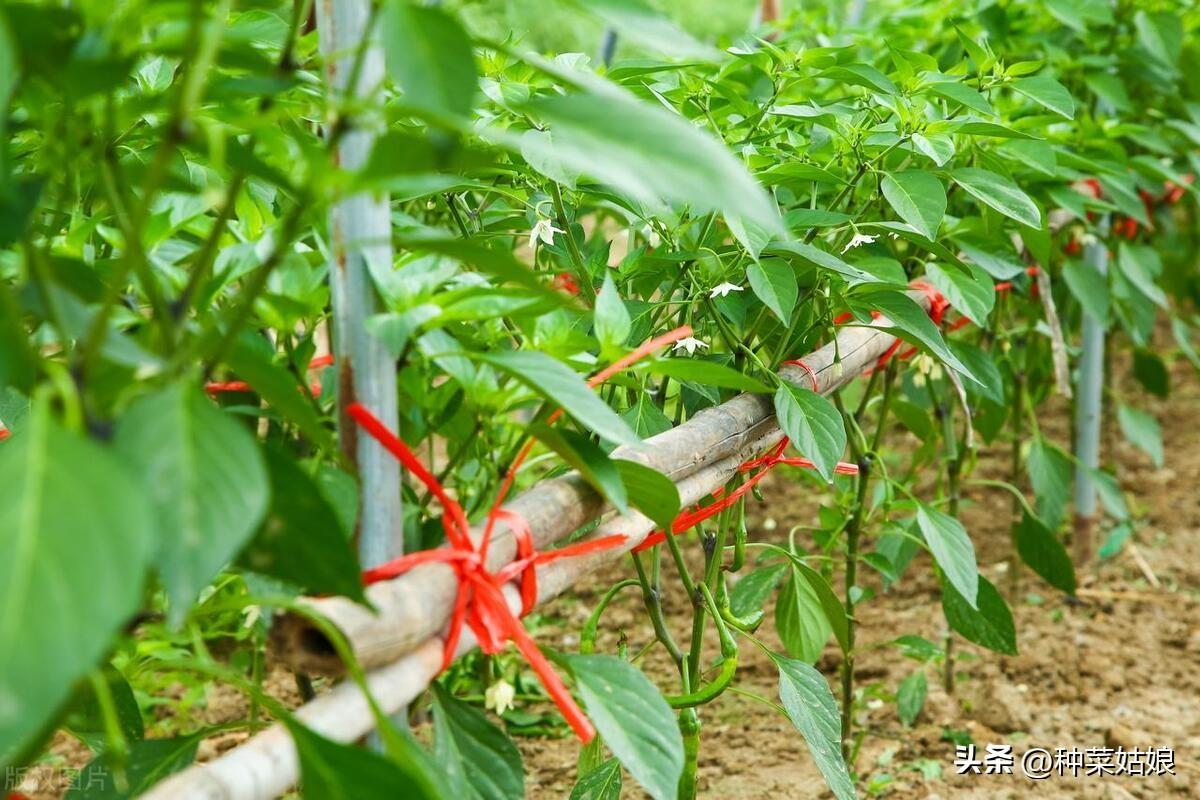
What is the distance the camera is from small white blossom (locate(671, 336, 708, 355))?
0.87 m

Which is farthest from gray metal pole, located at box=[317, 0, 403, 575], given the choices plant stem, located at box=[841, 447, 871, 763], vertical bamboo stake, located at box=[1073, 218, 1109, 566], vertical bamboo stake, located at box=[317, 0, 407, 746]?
vertical bamboo stake, located at box=[1073, 218, 1109, 566]

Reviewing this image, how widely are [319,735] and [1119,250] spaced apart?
151 centimetres

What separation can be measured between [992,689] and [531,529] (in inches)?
39.8

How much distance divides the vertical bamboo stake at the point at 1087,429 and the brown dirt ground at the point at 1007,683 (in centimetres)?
6

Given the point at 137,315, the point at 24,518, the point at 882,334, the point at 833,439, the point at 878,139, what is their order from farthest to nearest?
the point at 882,334, the point at 878,139, the point at 833,439, the point at 137,315, the point at 24,518

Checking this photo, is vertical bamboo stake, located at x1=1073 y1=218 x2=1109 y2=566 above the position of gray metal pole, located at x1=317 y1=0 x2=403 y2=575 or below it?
below

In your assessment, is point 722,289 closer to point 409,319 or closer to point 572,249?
point 572,249

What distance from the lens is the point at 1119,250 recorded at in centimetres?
168

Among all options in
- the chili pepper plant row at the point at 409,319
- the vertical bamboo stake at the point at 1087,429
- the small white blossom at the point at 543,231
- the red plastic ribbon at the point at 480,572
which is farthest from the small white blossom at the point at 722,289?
the vertical bamboo stake at the point at 1087,429

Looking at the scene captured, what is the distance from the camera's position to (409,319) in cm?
52

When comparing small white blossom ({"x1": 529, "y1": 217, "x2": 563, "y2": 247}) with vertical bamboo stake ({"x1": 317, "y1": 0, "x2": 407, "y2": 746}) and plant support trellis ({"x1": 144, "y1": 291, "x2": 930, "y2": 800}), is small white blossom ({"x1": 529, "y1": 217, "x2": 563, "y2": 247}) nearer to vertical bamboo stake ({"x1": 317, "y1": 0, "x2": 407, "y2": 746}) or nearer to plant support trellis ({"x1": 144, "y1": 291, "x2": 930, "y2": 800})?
plant support trellis ({"x1": 144, "y1": 291, "x2": 930, "y2": 800})

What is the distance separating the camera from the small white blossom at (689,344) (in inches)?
Result: 34.2

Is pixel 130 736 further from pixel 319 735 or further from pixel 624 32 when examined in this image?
pixel 624 32

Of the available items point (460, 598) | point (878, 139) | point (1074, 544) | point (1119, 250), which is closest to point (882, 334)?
point (878, 139)
